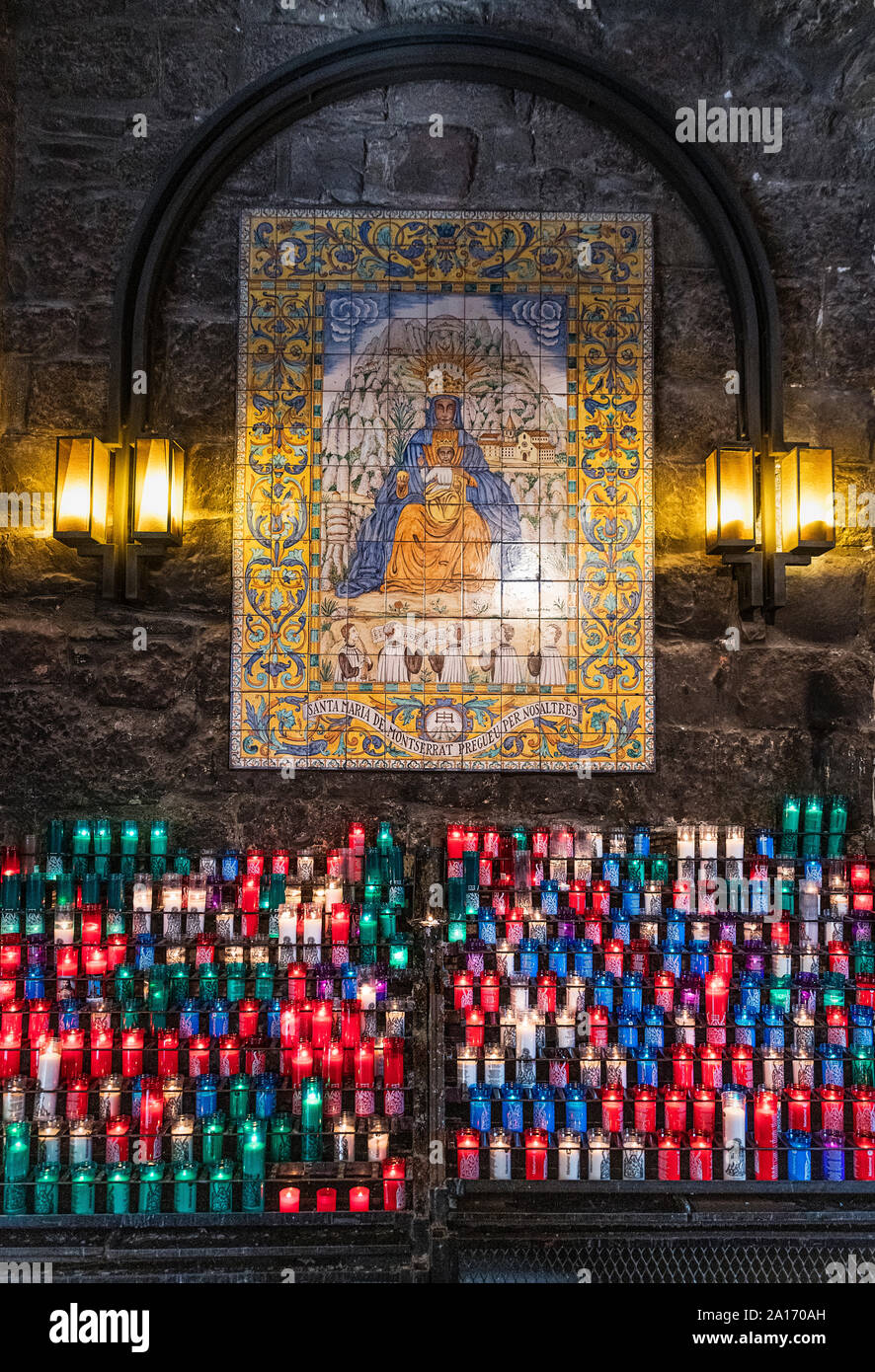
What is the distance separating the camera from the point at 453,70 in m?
4.21

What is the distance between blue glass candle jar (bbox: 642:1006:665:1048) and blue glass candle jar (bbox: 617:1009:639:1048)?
0.10 feet

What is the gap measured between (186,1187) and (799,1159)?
179 centimetres

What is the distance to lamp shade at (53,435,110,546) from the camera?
3777mm

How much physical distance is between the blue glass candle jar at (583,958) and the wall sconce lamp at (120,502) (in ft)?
7.56

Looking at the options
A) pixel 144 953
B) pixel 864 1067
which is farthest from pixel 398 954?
pixel 864 1067

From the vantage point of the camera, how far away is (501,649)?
4.15 m

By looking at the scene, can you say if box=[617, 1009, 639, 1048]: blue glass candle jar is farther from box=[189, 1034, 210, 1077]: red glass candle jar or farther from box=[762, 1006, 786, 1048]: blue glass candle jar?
box=[189, 1034, 210, 1077]: red glass candle jar

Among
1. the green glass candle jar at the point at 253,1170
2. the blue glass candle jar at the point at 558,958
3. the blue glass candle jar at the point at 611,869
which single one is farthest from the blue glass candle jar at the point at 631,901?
the green glass candle jar at the point at 253,1170

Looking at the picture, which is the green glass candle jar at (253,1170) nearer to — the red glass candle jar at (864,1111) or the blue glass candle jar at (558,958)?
the blue glass candle jar at (558,958)

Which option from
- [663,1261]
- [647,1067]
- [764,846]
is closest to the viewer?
[663,1261]

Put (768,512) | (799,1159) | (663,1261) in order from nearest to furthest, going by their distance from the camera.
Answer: (663,1261) < (799,1159) < (768,512)

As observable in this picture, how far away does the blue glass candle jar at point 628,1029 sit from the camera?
3.04 m

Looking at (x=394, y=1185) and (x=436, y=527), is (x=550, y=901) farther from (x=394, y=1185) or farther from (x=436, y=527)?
(x=436, y=527)

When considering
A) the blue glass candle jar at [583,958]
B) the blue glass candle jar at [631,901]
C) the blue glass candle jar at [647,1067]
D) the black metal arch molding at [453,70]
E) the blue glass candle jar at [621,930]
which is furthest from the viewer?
the black metal arch molding at [453,70]
